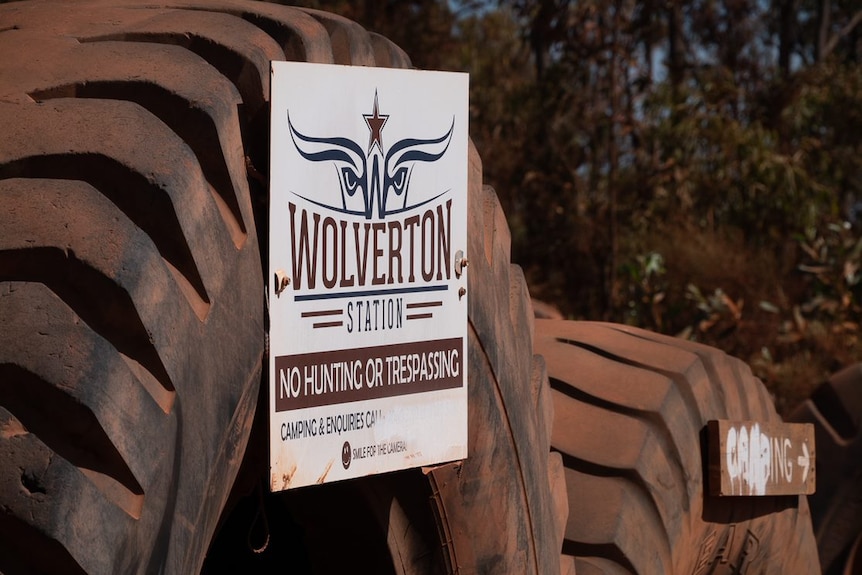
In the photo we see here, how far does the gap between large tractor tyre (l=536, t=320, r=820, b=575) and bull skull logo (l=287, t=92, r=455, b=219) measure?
1282 millimetres

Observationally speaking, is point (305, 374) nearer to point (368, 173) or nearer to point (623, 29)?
point (368, 173)

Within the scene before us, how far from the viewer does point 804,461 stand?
3785 mm

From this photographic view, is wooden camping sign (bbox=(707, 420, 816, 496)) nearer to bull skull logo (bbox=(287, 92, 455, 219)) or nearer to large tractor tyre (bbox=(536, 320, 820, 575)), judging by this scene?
large tractor tyre (bbox=(536, 320, 820, 575))

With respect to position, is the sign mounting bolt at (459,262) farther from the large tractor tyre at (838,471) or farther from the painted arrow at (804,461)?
the large tractor tyre at (838,471)

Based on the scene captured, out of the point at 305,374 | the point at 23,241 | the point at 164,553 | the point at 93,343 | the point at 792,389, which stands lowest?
the point at 792,389

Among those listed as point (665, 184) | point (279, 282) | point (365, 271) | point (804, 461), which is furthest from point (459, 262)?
point (665, 184)

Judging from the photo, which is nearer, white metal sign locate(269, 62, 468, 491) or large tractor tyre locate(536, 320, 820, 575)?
white metal sign locate(269, 62, 468, 491)

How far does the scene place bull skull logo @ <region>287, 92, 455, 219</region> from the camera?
74.6 inches

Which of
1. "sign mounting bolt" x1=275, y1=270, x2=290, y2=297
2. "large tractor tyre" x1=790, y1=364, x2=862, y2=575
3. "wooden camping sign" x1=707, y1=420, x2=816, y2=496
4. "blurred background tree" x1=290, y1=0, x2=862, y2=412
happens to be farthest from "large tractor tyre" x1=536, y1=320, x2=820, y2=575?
"blurred background tree" x1=290, y1=0, x2=862, y2=412

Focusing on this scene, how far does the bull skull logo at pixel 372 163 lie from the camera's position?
189 centimetres

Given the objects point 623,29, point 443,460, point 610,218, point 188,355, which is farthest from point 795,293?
point 188,355

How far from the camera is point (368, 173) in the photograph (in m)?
1.98

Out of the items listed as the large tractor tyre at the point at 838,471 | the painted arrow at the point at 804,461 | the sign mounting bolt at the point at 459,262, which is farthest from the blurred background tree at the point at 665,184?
the sign mounting bolt at the point at 459,262

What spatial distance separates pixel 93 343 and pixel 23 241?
0.44ft
